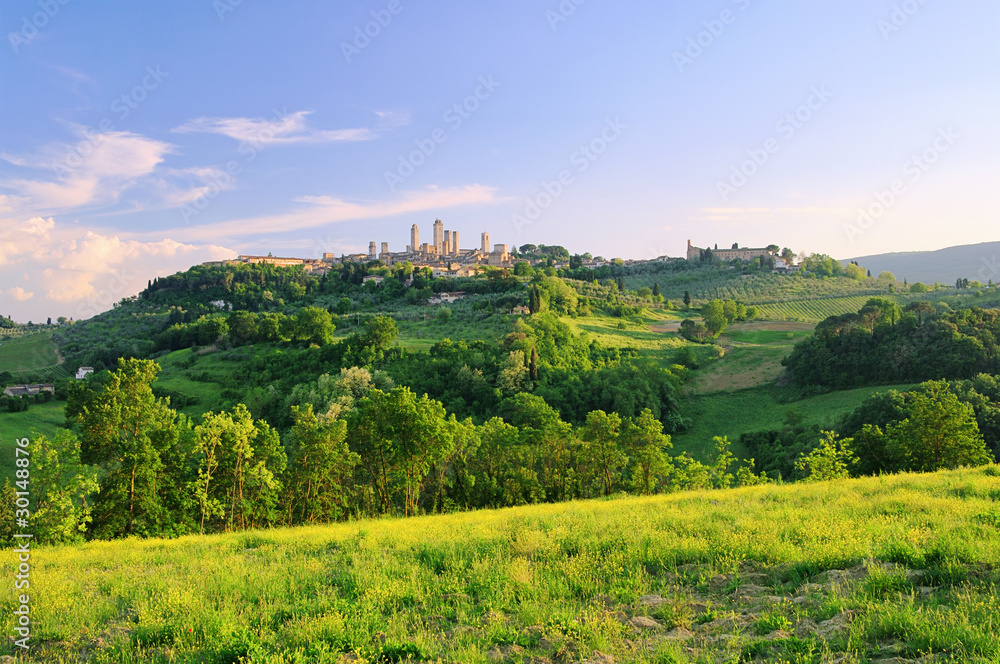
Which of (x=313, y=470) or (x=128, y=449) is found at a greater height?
(x=128, y=449)

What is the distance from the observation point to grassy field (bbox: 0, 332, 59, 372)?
75.4m

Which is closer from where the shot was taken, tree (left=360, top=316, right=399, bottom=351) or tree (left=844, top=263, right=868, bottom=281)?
tree (left=360, top=316, right=399, bottom=351)

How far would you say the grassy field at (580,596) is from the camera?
5395mm

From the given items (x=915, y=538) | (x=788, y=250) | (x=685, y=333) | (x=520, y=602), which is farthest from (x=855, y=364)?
(x=788, y=250)

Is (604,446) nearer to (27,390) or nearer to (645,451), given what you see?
(645,451)

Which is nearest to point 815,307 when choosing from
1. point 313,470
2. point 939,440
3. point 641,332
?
point 641,332

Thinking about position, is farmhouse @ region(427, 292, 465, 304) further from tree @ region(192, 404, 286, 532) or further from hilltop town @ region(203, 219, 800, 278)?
tree @ region(192, 404, 286, 532)

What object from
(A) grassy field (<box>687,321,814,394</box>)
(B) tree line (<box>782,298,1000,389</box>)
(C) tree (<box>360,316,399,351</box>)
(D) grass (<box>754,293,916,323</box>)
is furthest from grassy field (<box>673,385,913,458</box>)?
(D) grass (<box>754,293,916,323</box>)

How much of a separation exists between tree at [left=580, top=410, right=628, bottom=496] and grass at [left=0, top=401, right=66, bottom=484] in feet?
116

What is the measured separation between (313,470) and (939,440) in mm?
25432

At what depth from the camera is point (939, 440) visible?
73.2ft

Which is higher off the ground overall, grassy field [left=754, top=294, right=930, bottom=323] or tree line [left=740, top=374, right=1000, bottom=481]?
grassy field [left=754, top=294, right=930, bottom=323]

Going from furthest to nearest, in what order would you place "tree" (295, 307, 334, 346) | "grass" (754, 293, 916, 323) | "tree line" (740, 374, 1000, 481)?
"grass" (754, 293, 916, 323) < "tree" (295, 307, 334, 346) < "tree line" (740, 374, 1000, 481)

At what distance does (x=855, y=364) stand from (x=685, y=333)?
81.3 feet
